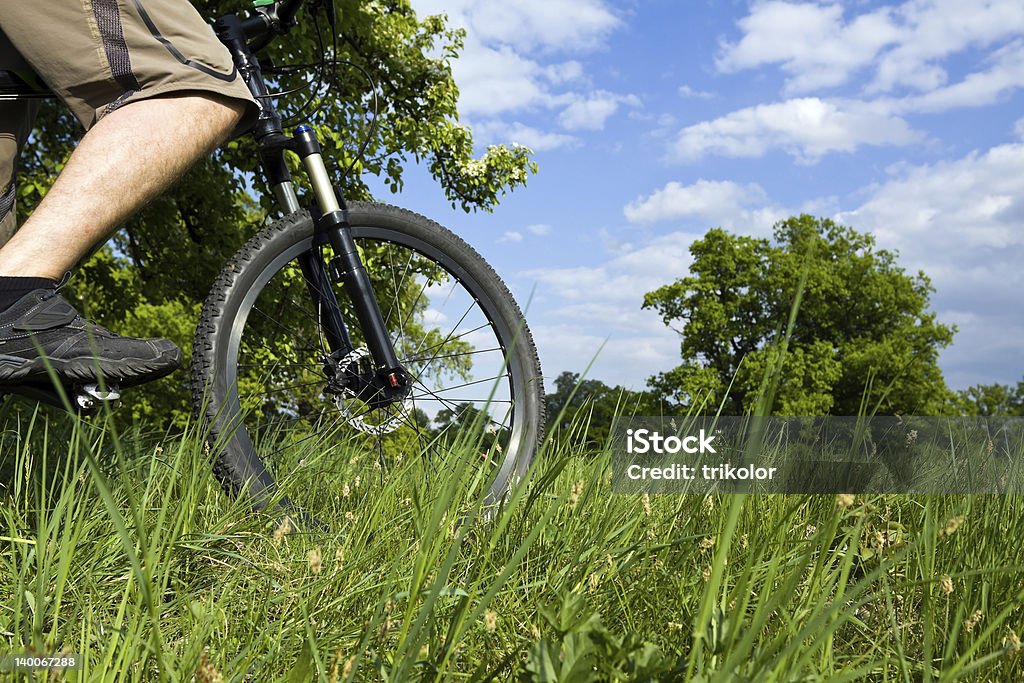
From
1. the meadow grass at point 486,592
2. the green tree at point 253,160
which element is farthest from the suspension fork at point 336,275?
the green tree at point 253,160

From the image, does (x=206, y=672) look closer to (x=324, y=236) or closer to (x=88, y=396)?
(x=88, y=396)

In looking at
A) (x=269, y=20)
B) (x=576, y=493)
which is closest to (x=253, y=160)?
(x=269, y=20)

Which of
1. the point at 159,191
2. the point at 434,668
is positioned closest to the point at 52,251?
the point at 159,191

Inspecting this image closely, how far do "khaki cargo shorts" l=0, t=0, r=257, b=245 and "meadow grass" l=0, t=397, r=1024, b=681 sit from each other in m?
0.83

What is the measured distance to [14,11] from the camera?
5.97 ft

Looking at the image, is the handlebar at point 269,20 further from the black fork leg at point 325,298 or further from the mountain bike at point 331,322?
the black fork leg at point 325,298

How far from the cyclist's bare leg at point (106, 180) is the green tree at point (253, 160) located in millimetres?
3913

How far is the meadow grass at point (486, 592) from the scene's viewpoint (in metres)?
0.89

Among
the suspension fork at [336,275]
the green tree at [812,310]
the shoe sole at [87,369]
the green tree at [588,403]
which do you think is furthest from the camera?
the green tree at [812,310]

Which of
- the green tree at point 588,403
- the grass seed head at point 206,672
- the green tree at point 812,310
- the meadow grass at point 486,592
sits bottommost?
the grass seed head at point 206,672

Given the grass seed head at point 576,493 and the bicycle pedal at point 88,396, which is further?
the bicycle pedal at point 88,396

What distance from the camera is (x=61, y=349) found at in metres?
1.73

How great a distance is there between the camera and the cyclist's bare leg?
1.74 m

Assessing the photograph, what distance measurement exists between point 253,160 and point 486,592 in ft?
24.1
